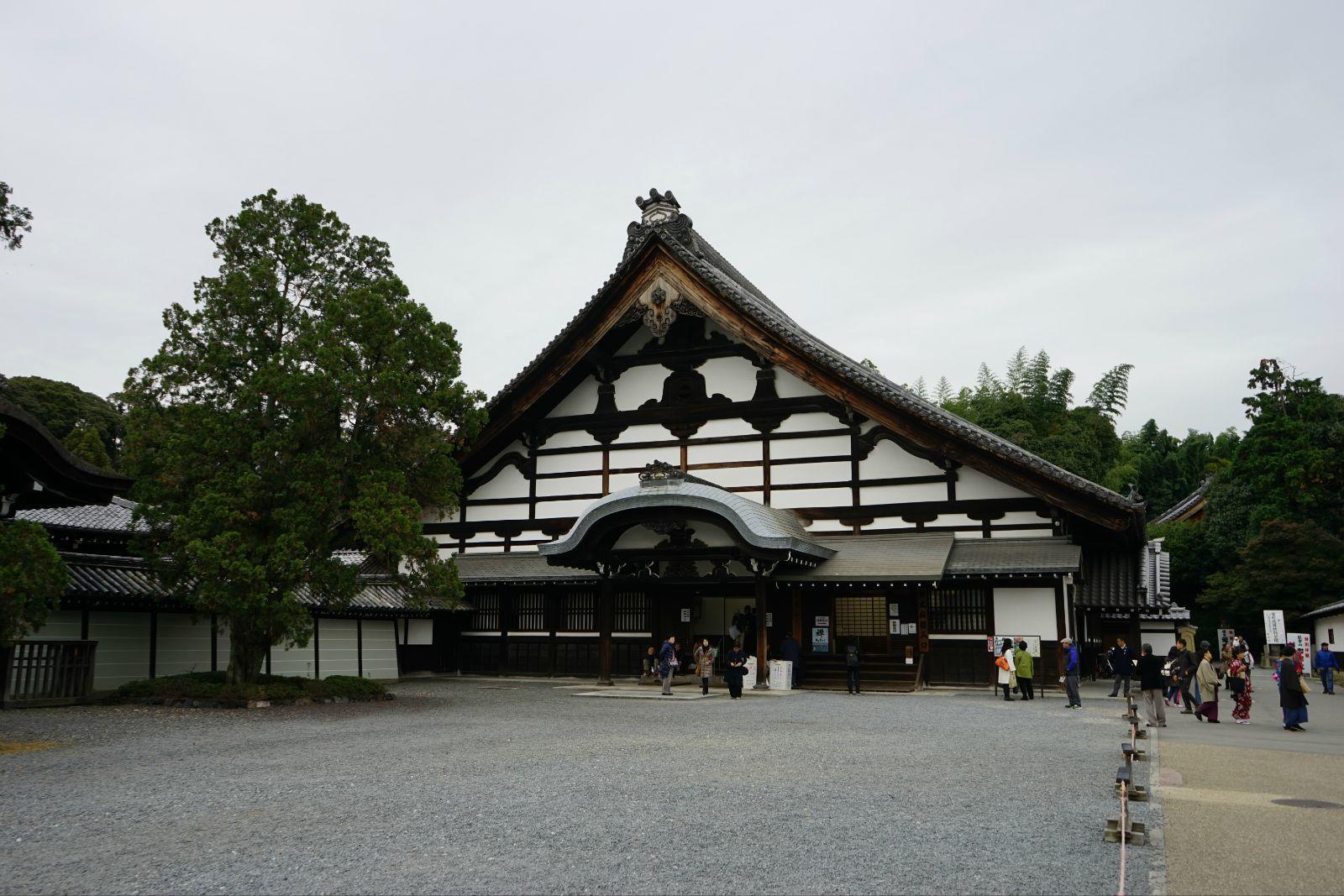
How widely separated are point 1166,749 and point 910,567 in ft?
25.7

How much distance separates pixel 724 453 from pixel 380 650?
31.0 ft

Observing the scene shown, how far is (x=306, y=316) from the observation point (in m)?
16.4

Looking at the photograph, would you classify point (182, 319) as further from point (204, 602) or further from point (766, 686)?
point (766, 686)

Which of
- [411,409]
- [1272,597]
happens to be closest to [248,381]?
[411,409]

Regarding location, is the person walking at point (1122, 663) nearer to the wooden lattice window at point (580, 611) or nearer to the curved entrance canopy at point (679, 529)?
→ the curved entrance canopy at point (679, 529)

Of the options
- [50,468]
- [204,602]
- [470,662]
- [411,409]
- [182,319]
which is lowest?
[470,662]

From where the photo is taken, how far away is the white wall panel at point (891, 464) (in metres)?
21.4

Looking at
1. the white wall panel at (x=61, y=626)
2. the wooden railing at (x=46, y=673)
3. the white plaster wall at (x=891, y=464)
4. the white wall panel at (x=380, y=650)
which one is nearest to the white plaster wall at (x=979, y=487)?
the white plaster wall at (x=891, y=464)

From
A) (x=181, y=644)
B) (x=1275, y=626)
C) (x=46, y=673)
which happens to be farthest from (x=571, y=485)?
(x=1275, y=626)

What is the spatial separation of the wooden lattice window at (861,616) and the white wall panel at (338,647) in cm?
1094

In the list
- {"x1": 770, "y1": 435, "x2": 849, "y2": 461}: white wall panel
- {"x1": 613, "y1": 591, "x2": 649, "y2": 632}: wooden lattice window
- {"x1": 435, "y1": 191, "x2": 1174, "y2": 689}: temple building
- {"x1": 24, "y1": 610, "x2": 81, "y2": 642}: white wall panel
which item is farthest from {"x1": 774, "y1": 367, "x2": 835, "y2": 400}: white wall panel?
{"x1": 24, "y1": 610, "x2": 81, "y2": 642}: white wall panel

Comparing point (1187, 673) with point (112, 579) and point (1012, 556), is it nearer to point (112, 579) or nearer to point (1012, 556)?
point (1012, 556)

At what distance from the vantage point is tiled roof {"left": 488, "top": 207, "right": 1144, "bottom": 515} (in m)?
19.4

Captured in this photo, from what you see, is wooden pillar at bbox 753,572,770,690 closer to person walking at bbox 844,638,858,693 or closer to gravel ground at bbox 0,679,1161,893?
person walking at bbox 844,638,858,693
